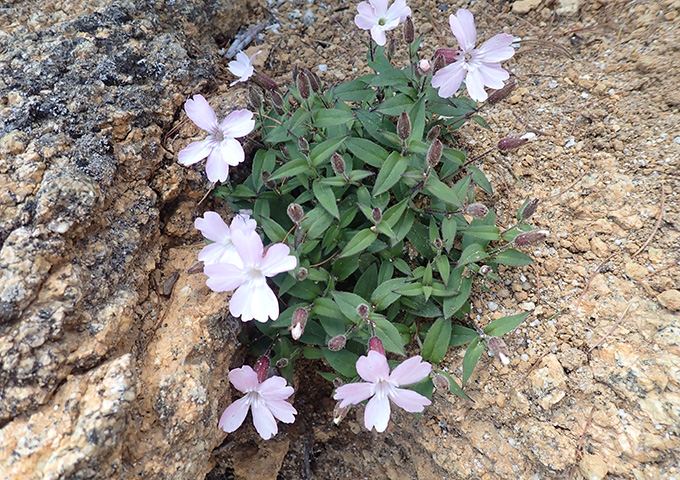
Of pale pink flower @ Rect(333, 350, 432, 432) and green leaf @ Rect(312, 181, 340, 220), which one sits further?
green leaf @ Rect(312, 181, 340, 220)

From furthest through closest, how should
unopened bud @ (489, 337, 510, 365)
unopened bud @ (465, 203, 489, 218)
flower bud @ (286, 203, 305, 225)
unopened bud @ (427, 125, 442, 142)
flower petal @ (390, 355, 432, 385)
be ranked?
1. unopened bud @ (427, 125, 442, 142)
2. unopened bud @ (465, 203, 489, 218)
3. flower bud @ (286, 203, 305, 225)
4. unopened bud @ (489, 337, 510, 365)
5. flower petal @ (390, 355, 432, 385)

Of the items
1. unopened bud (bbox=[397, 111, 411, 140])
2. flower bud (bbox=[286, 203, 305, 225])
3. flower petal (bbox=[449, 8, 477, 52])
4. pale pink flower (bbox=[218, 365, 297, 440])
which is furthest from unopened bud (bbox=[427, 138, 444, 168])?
→ pale pink flower (bbox=[218, 365, 297, 440])

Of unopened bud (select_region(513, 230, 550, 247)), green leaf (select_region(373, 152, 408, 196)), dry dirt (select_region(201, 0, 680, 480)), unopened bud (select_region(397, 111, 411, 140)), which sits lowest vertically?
dry dirt (select_region(201, 0, 680, 480))

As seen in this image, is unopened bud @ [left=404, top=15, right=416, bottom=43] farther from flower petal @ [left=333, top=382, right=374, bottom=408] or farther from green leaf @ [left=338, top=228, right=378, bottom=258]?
flower petal @ [left=333, top=382, right=374, bottom=408]

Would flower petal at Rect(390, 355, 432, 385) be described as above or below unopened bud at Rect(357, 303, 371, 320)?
below

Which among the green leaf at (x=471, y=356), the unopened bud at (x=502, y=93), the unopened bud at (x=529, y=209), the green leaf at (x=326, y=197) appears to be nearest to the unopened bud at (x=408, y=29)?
the unopened bud at (x=502, y=93)

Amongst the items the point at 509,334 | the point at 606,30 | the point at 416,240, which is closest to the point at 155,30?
the point at 416,240
